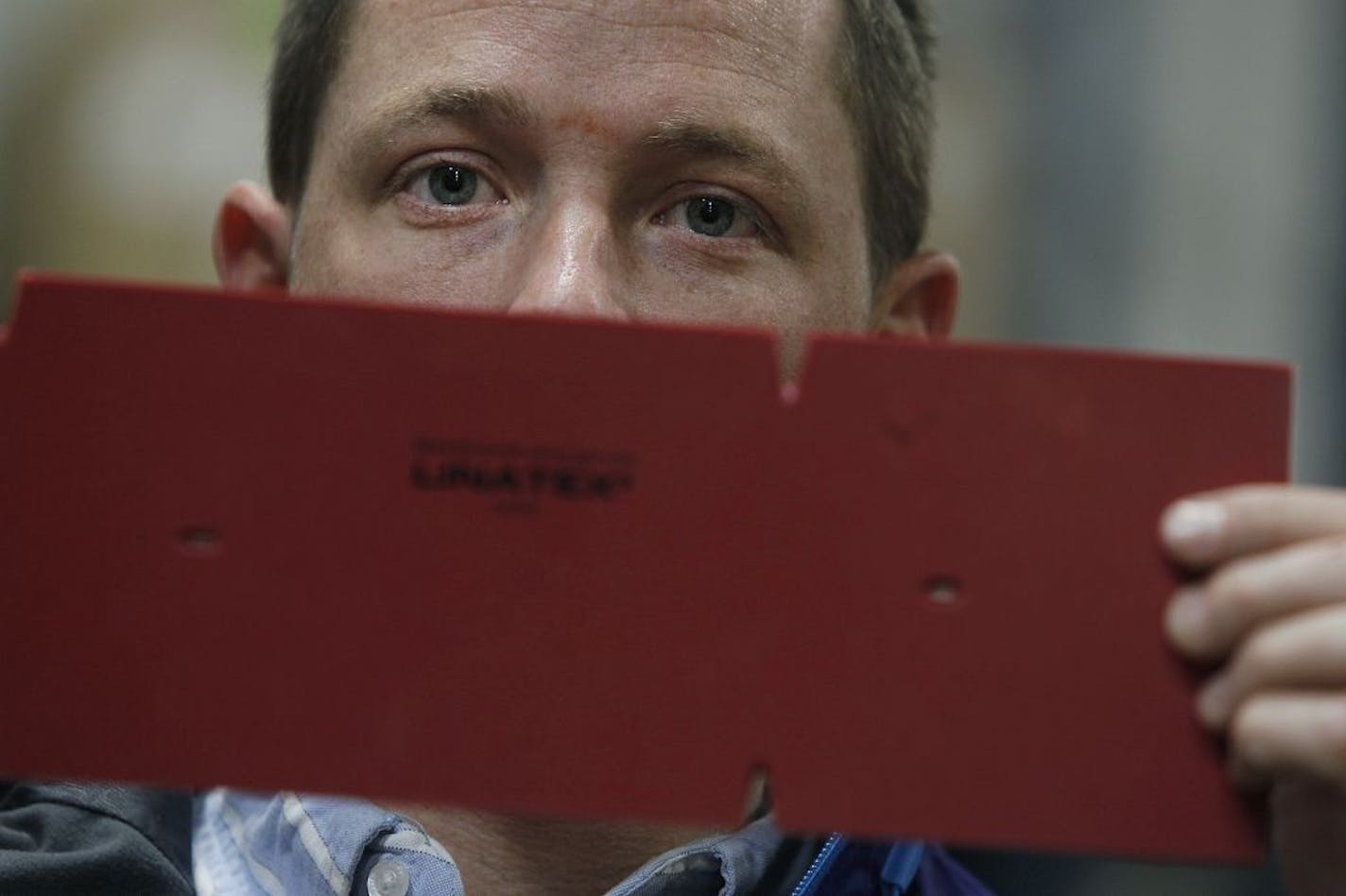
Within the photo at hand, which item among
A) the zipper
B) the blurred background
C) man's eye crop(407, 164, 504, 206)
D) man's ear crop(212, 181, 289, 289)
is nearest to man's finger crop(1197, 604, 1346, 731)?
the zipper

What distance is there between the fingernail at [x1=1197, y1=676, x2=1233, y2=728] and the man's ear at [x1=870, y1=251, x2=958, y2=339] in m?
1.00

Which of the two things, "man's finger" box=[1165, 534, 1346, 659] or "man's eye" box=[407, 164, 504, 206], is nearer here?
"man's finger" box=[1165, 534, 1346, 659]

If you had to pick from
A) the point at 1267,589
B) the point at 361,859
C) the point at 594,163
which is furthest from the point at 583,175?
the point at 1267,589

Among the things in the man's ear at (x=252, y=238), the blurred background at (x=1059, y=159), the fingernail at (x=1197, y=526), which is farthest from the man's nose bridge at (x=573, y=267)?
the blurred background at (x=1059, y=159)

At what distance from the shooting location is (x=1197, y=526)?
47.8 inches

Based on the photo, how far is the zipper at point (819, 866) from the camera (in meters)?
1.77

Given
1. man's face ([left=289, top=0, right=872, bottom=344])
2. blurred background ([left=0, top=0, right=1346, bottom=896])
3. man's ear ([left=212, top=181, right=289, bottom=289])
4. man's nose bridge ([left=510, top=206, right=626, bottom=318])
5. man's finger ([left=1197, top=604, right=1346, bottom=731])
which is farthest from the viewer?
blurred background ([left=0, top=0, right=1346, bottom=896])

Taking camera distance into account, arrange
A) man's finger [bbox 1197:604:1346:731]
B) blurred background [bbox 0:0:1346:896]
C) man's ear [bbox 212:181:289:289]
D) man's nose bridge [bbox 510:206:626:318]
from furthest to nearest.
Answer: blurred background [bbox 0:0:1346:896] → man's ear [bbox 212:181:289:289] → man's nose bridge [bbox 510:206:626:318] → man's finger [bbox 1197:604:1346:731]

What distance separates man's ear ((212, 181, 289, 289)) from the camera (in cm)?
216

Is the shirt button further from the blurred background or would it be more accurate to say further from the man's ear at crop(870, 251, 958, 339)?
the blurred background

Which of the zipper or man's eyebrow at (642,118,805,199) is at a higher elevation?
man's eyebrow at (642,118,805,199)

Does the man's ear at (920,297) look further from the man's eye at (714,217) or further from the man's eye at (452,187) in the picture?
the man's eye at (452,187)

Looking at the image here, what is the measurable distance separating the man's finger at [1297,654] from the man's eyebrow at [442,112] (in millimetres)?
948

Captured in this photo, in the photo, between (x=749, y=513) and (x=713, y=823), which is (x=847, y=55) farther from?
(x=713, y=823)
